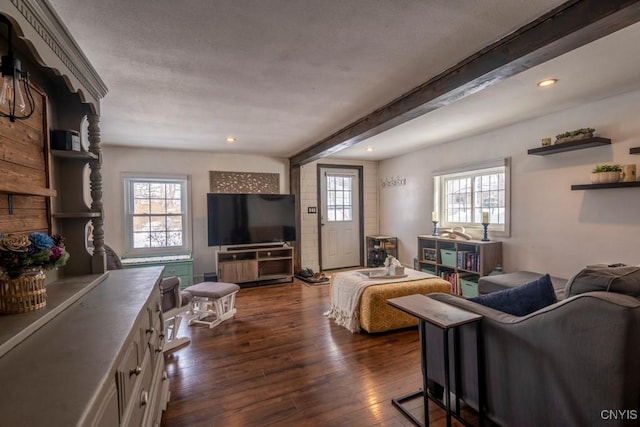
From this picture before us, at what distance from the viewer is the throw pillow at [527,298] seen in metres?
1.63

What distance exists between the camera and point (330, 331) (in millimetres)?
3125

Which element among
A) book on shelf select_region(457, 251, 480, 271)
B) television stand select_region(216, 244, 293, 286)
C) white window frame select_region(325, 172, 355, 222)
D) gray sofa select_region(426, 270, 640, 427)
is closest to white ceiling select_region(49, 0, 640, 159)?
gray sofa select_region(426, 270, 640, 427)

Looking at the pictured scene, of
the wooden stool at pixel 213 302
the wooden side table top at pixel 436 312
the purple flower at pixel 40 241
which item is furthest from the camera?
the wooden stool at pixel 213 302

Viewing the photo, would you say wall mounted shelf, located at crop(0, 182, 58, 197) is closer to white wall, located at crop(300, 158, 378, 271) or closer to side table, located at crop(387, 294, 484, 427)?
side table, located at crop(387, 294, 484, 427)

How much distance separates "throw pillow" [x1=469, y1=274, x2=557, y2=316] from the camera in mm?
1628

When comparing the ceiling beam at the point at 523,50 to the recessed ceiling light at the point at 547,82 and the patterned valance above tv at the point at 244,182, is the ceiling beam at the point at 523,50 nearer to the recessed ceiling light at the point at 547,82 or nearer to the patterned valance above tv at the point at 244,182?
the recessed ceiling light at the point at 547,82

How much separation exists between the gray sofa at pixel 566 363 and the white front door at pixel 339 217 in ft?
14.6

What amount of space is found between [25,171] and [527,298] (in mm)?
2621

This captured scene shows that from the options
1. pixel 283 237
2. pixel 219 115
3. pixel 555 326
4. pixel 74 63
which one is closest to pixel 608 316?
pixel 555 326

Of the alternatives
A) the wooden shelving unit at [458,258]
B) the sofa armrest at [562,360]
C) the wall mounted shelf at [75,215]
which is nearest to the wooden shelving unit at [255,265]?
the wooden shelving unit at [458,258]

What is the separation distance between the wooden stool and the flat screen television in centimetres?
146

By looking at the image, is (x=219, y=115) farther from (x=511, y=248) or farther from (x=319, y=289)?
(x=511, y=248)

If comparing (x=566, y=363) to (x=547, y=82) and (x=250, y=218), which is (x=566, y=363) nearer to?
(x=547, y=82)

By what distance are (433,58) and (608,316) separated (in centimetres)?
175
